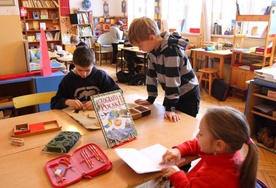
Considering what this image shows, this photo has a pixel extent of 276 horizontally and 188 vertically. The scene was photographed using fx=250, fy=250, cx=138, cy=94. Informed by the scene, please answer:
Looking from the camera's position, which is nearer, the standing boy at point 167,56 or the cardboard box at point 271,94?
the standing boy at point 167,56

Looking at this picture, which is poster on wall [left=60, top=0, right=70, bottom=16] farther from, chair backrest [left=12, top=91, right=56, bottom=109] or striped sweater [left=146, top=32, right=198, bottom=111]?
striped sweater [left=146, top=32, right=198, bottom=111]

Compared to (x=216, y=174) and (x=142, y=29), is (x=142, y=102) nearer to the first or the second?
(x=142, y=29)

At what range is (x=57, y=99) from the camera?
1702mm

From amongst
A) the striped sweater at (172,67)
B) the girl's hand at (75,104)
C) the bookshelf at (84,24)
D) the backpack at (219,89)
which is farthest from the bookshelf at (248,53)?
the bookshelf at (84,24)

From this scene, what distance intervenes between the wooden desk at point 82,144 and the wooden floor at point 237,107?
0.45 meters

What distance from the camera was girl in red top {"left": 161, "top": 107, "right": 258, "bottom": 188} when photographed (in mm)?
836

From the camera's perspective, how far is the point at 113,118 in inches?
48.1

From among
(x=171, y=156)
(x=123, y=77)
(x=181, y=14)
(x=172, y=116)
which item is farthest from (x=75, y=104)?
(x=181, y=14)

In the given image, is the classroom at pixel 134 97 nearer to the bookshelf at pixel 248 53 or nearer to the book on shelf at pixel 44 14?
the bookshelf at pixel 248 53

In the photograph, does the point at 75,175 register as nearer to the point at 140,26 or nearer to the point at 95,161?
the point at 95,161

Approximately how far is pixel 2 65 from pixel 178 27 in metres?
4.46

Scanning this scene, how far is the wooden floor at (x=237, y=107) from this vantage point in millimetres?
2162

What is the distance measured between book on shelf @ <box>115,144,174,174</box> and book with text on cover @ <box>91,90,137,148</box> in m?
0.09

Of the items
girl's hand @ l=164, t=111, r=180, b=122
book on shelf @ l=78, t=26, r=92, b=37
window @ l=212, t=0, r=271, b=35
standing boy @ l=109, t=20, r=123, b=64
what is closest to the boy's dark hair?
girl's hand @ l=164, t=111, r=180, b=122
